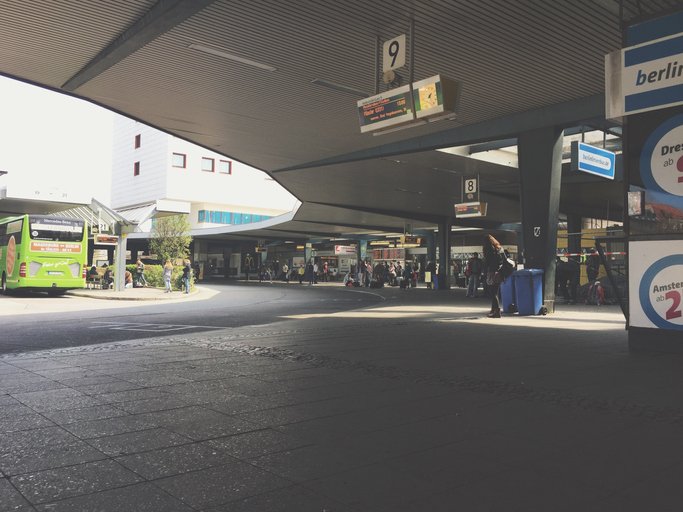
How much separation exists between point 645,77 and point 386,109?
3954mm

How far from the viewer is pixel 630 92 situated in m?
7.14

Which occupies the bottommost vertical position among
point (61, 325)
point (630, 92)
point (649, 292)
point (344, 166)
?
point (61, 325)

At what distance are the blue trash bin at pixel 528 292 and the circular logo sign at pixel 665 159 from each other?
660cm

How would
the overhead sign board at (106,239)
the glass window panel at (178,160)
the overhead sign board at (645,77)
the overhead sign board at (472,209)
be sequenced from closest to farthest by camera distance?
the overhead sign board at (645,77)
the overhead sign board at (472,209)
the overhead sign board at (106,239)
the glass window panel at (178,160)

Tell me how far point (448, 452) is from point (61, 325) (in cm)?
1085

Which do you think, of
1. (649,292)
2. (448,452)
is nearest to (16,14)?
(448,452)

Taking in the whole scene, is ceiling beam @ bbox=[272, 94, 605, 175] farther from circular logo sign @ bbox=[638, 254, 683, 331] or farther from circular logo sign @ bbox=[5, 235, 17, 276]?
circular logo sign @ bbox=[5, 235, 17, 276]

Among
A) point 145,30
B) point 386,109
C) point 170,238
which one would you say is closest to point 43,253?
point 170,238

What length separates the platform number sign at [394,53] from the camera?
9.51 meters

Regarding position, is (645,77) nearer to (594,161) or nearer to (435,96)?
(435,96)

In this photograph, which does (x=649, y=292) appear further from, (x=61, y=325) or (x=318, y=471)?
(x=61, y=325)

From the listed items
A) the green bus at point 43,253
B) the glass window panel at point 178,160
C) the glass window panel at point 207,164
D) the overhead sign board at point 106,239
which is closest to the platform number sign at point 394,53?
the green bus at point 43,253

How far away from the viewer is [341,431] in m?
3.98

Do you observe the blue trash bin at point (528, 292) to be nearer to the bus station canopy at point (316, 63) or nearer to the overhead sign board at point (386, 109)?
the bus station canopy at point (316, 63)
